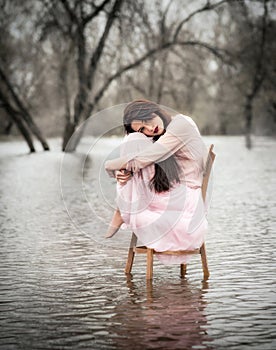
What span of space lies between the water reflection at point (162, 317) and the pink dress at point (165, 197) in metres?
0.33

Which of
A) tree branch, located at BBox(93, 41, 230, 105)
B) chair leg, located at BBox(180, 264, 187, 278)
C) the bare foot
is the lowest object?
chair leg, located at BBox(180, 264, 187, 278)

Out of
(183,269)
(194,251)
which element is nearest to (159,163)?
(194,251)

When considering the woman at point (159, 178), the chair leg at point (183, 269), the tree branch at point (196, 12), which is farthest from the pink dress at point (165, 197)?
the tree branch at point (196, 12)

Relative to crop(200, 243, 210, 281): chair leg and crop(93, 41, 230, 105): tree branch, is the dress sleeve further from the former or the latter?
crop(93, 41, 230, 105): tree branch

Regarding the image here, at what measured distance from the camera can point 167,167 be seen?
685 cm

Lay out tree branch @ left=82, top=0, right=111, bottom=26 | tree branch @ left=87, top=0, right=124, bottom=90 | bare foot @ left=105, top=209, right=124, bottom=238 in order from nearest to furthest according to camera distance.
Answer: bare foot @ left=105, top=209, right=124, bottom=238, tree branch @ left=87, top=0, right=124, bottom=90, tree branch @ left=82, top=0, right=111, bottom=26

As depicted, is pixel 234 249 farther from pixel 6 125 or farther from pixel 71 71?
pixel 6 125

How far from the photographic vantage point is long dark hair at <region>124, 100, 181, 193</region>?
22.4ft

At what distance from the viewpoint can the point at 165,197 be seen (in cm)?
687

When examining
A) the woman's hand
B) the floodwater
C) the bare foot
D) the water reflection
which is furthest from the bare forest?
the water reflection

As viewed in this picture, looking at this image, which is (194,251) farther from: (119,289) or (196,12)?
(196,12)

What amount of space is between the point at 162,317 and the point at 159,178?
4.79ft

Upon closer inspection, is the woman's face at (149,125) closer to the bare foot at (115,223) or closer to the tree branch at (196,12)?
the bare foot at (115,223)

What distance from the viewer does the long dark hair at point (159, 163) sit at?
6828 millimetres
